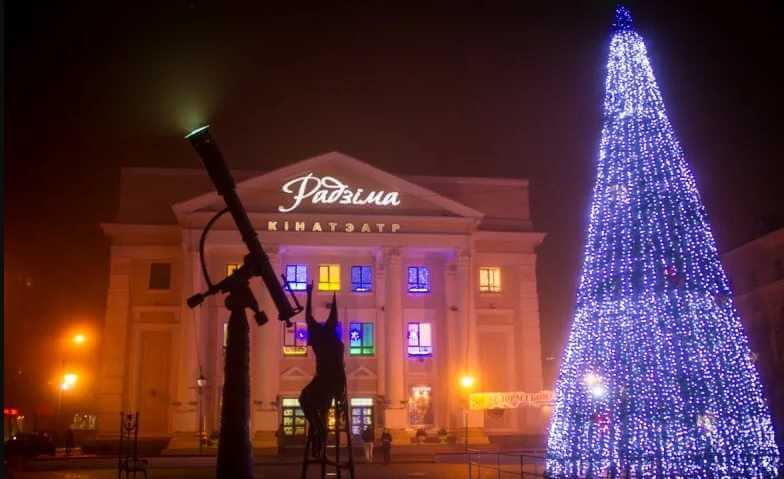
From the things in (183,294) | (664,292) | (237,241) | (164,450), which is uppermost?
(237,241)

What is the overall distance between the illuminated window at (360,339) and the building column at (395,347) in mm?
2014

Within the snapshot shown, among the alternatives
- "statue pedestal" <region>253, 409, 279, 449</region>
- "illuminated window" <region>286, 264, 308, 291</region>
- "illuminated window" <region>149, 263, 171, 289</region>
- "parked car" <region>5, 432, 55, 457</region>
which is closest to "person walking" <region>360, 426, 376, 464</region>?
"statue pedestal" <region>253, 409, 279, 449</region>

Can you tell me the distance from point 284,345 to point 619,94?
31925mm

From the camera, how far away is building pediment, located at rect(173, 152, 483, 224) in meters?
47.1

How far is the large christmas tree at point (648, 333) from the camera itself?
1803cm

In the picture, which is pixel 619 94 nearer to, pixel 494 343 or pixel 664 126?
pixel 664 126

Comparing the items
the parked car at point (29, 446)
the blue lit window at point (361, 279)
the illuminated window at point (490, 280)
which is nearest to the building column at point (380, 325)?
the blue lit window at point (361, 279)

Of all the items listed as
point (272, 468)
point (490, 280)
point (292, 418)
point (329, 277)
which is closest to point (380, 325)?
point (329, 277)

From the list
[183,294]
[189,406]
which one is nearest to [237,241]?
[183,294]

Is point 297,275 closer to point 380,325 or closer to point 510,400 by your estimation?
point 380,325

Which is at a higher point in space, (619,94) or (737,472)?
(619,94)

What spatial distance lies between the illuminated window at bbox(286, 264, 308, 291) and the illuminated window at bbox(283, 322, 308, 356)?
2.33 metres

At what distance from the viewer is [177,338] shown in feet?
159

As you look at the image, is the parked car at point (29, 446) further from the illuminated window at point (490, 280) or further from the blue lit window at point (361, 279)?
the illuminated window at point (490, 280)
